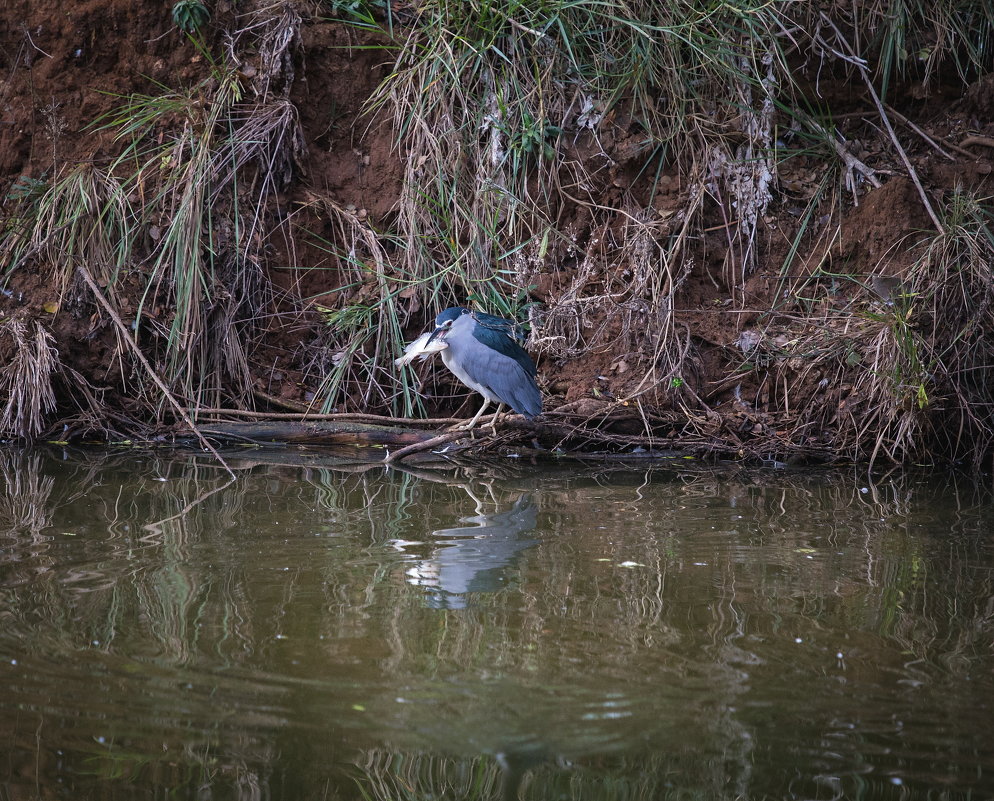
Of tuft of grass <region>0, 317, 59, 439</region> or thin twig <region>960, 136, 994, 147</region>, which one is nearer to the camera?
tuft of grass <region>0, 317, 59, 439</region>

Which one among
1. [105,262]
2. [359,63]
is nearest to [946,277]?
[359,63]

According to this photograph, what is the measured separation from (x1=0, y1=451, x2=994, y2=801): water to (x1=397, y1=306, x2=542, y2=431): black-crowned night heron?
0.83 meters

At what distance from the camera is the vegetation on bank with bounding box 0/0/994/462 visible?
5.50 metres

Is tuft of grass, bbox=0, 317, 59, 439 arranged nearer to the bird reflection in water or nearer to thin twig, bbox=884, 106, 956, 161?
the bird reflection in water

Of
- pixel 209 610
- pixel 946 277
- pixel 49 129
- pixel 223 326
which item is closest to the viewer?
pixel 209 610

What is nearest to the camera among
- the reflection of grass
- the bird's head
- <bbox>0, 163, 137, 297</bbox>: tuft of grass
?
the reflection of grass

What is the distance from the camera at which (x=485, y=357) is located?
15.7 feet

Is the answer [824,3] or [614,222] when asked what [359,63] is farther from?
[824,3]

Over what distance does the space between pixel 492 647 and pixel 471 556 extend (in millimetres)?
788

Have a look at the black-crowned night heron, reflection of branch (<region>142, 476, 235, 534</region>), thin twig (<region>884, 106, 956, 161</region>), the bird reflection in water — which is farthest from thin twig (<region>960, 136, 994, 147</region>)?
reflection of branch (<region>142, 476, 235, 534</region>)

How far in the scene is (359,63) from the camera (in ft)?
20.9

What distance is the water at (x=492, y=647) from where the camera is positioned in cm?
191

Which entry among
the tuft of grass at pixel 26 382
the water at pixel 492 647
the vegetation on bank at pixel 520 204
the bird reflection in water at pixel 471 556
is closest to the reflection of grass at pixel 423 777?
the water at pixel 492 647

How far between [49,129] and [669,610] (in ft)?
17.3
